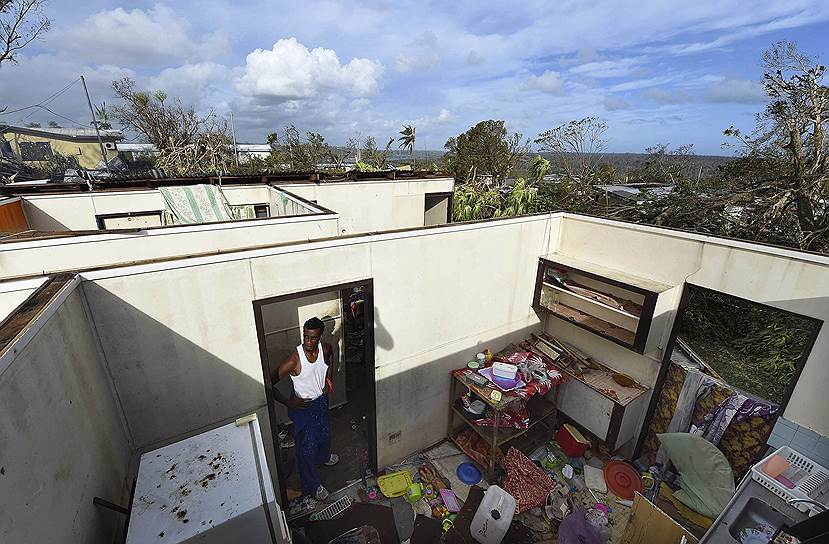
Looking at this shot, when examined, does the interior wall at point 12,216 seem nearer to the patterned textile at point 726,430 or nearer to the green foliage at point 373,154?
the patterned textile at point 726,430

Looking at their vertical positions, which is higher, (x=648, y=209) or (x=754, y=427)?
(x=648, y=209)

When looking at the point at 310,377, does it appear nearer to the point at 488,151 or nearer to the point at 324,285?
the point at 324,285

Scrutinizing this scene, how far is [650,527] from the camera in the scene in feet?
11.1

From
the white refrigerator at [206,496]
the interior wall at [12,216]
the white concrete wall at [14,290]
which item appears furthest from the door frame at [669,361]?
the interior wall at [12,216]

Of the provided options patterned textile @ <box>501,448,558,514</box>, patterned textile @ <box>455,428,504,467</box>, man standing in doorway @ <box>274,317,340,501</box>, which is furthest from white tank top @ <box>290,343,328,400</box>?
patterned textile @ <box>501,448,558,514</box>

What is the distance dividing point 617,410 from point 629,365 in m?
0.68

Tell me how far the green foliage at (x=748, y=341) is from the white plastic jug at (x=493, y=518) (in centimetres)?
544

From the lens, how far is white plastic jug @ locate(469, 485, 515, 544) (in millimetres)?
3656

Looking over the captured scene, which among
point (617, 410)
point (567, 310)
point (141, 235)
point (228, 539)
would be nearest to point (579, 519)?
point (617, 410)

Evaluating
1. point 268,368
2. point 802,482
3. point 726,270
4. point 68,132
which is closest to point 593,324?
point 726,270

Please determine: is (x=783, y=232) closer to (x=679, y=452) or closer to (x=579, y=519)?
(x=679, y=452)

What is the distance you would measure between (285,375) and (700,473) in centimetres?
466

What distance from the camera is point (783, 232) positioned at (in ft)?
24.6

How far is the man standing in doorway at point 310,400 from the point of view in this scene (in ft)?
11.9
